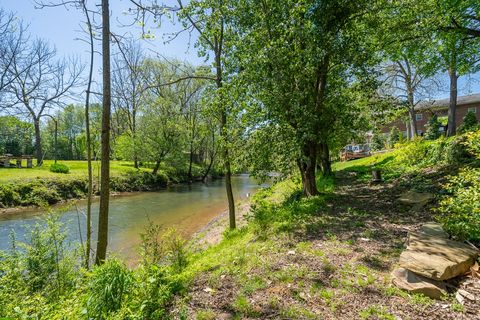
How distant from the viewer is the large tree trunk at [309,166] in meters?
8.02

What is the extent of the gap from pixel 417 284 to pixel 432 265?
0.97 ft

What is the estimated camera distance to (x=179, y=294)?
349 centimetres

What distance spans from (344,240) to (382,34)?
25.0 ft

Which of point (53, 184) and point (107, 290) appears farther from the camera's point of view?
point (53, 184)

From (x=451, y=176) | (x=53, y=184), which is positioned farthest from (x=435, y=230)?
(x=53, y=184)

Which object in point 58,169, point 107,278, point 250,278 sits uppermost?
point 58,169

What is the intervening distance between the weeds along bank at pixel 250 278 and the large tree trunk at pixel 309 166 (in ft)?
8.57

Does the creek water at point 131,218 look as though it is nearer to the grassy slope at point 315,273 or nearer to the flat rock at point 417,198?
the grassy slope at point 315,273

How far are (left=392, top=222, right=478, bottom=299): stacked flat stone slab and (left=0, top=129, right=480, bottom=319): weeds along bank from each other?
154 mm

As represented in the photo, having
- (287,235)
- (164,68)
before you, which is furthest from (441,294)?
(164,68)

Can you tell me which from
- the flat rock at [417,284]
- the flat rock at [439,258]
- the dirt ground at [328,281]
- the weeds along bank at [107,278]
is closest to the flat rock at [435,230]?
the flat rock at [439,258]

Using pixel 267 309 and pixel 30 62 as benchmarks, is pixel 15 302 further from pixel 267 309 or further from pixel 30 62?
pixel 30 62

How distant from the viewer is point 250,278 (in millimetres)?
3689

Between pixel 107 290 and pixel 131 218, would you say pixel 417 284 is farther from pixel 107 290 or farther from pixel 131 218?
pixel 131 218
